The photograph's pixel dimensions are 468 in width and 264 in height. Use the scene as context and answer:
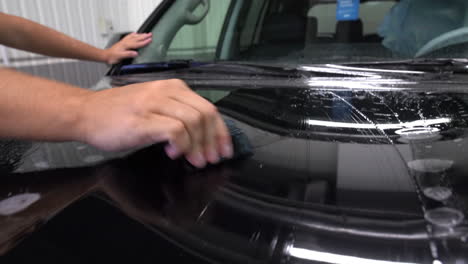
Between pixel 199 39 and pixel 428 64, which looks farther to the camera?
pixel 199 39

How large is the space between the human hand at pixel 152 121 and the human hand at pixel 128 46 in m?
0.62

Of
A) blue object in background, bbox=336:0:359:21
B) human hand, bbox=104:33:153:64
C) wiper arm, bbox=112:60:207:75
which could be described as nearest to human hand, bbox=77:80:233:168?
wiper arm, bbox=112:60:207:75

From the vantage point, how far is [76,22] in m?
2.71

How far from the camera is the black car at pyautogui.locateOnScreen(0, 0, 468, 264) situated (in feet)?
1.12

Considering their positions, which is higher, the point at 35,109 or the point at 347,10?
the point at 347,10

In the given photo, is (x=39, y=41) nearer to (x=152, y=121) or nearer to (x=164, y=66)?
(x=164, y=66)

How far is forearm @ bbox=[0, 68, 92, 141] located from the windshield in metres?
0.58

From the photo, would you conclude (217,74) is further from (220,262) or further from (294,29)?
(220,262)

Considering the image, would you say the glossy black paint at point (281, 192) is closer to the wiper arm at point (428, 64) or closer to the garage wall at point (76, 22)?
the wiper arm at point (428, 64)

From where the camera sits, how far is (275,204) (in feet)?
1.34

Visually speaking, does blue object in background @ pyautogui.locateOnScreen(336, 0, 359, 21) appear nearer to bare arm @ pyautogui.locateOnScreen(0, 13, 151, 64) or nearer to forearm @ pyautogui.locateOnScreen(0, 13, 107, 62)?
bare arm @ pyautogui.locateOnScreen(0, 13, 151, 64)

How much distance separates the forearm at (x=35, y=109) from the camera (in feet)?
1.49

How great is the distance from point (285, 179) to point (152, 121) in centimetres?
21

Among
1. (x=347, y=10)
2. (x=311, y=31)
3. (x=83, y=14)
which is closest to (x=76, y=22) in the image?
(x=83, y=14)
